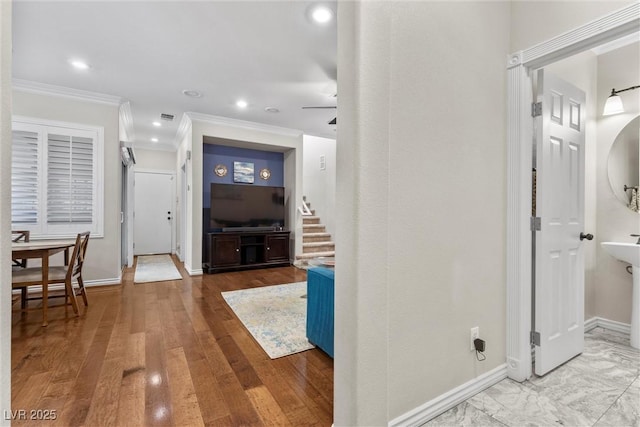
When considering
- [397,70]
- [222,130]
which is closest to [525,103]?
[397,70]

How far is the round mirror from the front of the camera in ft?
8.26

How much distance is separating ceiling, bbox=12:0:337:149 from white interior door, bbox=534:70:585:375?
181cm

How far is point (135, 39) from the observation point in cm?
265

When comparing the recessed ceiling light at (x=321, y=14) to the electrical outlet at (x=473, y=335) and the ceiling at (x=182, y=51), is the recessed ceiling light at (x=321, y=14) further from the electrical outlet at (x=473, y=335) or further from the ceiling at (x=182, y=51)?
the electrical outlet at (x=473, y=335)

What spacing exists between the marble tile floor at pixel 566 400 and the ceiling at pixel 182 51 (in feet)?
9.42

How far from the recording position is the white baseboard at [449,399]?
141 cm

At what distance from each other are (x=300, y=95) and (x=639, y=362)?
420 centimetres

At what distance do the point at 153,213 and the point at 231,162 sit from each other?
277cm

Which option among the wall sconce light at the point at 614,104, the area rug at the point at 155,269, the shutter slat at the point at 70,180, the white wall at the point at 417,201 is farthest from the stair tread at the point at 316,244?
Answer: the wall sconce light at the point at 614,104

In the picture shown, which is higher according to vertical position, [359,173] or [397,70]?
[397,70]

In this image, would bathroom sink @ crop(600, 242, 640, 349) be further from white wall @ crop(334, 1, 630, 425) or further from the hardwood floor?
the hardwood floor

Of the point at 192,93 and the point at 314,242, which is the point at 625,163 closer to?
the point at 192,93

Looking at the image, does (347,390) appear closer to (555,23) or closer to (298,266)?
(555,23)

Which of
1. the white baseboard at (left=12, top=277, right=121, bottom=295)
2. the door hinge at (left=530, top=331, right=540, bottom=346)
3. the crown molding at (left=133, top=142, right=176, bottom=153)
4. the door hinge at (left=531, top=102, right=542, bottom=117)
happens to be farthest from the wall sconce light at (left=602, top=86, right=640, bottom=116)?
the crown molding at (left=133, top=142, right=176, bottom=153)
